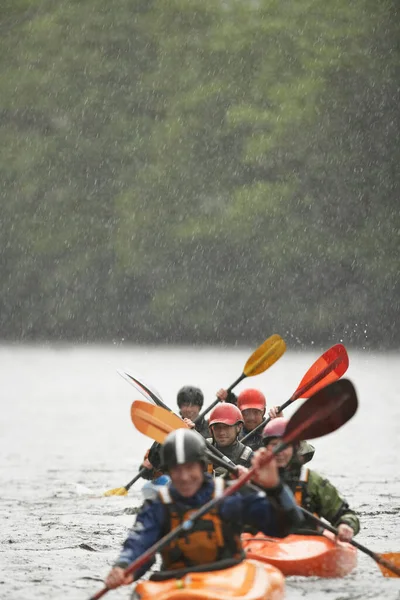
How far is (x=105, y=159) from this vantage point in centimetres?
4888

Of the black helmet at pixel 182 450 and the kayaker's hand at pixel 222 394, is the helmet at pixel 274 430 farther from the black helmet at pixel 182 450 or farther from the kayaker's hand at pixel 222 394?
the kayaker's hand at pixel 222 394

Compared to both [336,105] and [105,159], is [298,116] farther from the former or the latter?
[105,159]

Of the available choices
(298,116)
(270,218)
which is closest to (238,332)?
(270,218)

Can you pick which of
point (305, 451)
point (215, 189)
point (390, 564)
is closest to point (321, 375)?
point (305, 451)

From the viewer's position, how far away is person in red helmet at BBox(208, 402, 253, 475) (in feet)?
27.8

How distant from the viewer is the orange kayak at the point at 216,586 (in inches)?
216

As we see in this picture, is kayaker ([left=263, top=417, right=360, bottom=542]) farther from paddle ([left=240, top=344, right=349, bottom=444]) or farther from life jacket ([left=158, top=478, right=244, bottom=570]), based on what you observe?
paddle ([left=240, top=344, right=349, bottom=444])

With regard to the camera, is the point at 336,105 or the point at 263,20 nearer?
the point at 336,105

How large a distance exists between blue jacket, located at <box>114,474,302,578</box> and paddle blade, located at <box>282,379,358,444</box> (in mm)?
382

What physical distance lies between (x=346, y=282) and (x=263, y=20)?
1240 cm

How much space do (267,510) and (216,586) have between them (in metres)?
0.39

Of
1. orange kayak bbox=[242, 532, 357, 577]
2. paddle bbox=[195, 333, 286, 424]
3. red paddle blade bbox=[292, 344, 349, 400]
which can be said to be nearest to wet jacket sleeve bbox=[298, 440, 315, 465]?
orange kayak bbox=[242, 532, 357, 577]

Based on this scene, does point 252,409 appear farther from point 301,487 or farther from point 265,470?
point 265,470

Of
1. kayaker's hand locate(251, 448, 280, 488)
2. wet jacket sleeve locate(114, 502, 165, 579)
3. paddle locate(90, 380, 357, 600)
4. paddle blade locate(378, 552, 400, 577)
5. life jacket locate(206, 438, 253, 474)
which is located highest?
paddle locate(90, 380, 357, 600)
